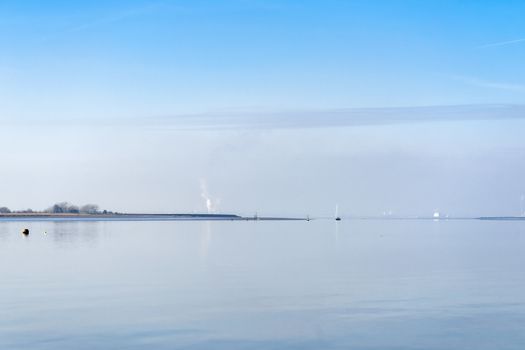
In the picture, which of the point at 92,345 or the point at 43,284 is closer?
the point at 92,345

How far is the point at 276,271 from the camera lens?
38.8 meters

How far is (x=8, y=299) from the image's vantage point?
27.7 meters

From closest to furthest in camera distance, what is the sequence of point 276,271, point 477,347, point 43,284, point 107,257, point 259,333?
1. point 477,347
2. point 259,333
3. point 43,284
4. point 276,271
5. point 107,257

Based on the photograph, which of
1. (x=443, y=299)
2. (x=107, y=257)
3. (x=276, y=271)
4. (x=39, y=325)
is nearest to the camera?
(x=39, y=325)

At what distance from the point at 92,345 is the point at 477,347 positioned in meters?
11.1

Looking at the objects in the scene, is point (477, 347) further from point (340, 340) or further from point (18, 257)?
point (18, 257)

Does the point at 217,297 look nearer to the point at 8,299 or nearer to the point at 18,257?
the point at 8,299

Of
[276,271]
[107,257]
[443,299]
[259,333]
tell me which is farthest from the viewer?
[107,257]

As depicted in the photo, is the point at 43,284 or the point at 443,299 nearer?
the point at 443,299

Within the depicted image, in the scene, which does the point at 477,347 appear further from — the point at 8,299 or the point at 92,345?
the point at 8,299

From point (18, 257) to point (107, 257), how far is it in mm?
6944

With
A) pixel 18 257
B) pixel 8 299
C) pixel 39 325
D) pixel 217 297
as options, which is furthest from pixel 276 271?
pixel 18 257

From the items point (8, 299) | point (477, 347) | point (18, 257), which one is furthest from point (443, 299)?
point (18, 257)

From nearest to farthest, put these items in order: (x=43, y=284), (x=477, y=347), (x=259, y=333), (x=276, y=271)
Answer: (x=477, y=347) < (x=259, y=333) < (x=43, y=284) < (x=276, y=271)
